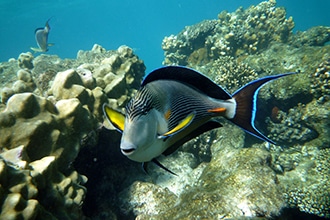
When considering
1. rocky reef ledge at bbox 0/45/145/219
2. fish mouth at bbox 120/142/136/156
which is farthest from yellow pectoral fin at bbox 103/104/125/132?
rocky reef ledge at bbox 0/45/145/219

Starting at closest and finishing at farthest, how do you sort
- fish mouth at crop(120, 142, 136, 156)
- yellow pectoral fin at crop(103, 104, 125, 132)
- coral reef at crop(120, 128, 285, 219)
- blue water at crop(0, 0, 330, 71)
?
fish mouth at crop(120, 142, 136, 156), yellow pectoral fin at crop(103, 104, 125, 132), coral reef at crop(120, 128, 285, 219), blue water at crop(0, 0, 330, 71)

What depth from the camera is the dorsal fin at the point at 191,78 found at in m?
1.37

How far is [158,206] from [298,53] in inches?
250

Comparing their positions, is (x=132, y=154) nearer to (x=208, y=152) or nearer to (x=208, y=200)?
(x=208, y=200)

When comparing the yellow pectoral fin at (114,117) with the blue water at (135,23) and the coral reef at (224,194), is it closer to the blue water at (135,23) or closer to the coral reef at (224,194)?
the coral reef at (224,194)

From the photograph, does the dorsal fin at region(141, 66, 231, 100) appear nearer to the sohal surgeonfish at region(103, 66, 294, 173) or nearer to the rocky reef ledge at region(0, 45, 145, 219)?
the sohal surgeonfish at region(103, 66, 294, 173)

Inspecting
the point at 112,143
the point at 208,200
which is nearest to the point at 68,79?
the point at 112,143

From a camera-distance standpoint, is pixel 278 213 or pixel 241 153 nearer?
pixel 278 213

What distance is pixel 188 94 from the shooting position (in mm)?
1419

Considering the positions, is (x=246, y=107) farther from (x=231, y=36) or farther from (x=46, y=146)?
(x=231, y=36)

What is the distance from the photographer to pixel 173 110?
4.31 feet

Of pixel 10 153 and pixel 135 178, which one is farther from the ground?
pixel 10 153

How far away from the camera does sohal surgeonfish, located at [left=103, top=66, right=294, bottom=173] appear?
1078 mm

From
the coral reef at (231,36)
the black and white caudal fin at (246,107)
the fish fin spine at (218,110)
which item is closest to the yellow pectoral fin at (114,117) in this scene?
the fish fin spine at (218,110)
